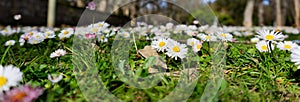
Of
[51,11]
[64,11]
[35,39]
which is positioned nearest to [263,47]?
[35,39]

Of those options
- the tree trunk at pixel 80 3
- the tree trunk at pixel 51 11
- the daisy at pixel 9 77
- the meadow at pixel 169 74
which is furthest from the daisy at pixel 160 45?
the tree trunk at pixel 80 3

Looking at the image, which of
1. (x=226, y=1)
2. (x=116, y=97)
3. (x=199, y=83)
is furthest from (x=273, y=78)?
(x=226, y=1)

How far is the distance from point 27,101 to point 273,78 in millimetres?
861

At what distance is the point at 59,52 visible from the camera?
133 centimetres

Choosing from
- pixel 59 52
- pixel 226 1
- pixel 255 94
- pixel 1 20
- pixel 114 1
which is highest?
pixel 226 1

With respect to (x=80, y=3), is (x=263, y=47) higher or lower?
lower

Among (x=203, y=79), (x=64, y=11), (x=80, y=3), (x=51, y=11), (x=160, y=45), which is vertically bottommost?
(x=203, y=79)

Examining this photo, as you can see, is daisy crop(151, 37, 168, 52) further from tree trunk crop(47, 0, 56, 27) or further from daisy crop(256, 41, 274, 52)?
tree trunk crop(47, 0, 56, 27)

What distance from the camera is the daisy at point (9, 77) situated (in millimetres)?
800

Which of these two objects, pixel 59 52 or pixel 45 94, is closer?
pixel 45 94

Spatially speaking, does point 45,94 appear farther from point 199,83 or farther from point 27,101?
point 199,83

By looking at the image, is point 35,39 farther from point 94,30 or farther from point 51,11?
point 51,11

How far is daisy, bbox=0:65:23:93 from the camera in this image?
2.63 feet

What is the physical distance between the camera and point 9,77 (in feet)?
2.72
